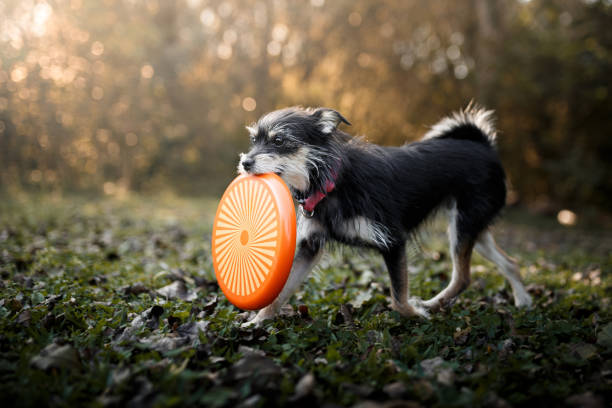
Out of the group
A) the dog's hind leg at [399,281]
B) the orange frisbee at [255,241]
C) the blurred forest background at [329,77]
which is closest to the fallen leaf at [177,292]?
the orange frisbee at [255,241]

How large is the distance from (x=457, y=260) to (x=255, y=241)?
2070mm

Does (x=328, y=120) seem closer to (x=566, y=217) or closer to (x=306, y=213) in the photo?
(x=306, y=213)

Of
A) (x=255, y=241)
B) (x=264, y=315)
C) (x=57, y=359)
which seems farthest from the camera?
(x=264, y=315)

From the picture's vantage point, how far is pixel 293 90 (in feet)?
53.9

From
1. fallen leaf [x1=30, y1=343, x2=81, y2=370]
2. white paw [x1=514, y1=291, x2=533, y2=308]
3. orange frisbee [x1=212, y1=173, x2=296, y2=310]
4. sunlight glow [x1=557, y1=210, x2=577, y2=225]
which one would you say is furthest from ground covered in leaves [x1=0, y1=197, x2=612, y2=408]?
sunlight glow [x1=557, y1=210, x2=577, y2=225]

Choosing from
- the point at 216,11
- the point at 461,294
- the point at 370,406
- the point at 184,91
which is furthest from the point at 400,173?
the point at 184,91

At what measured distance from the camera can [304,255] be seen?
11.3 feet

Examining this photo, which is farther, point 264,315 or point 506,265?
point 506,265

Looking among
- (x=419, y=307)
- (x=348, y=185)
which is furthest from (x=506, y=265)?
(x=348, y=185)

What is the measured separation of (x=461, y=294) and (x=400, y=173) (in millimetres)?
1516

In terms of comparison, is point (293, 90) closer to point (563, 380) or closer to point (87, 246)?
point (87, 246)

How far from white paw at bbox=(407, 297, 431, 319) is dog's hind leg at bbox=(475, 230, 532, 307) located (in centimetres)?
101

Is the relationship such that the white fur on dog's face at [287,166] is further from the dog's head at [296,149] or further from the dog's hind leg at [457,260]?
Result: the dog's hind leg at [457,260]

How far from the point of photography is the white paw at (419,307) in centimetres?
338
